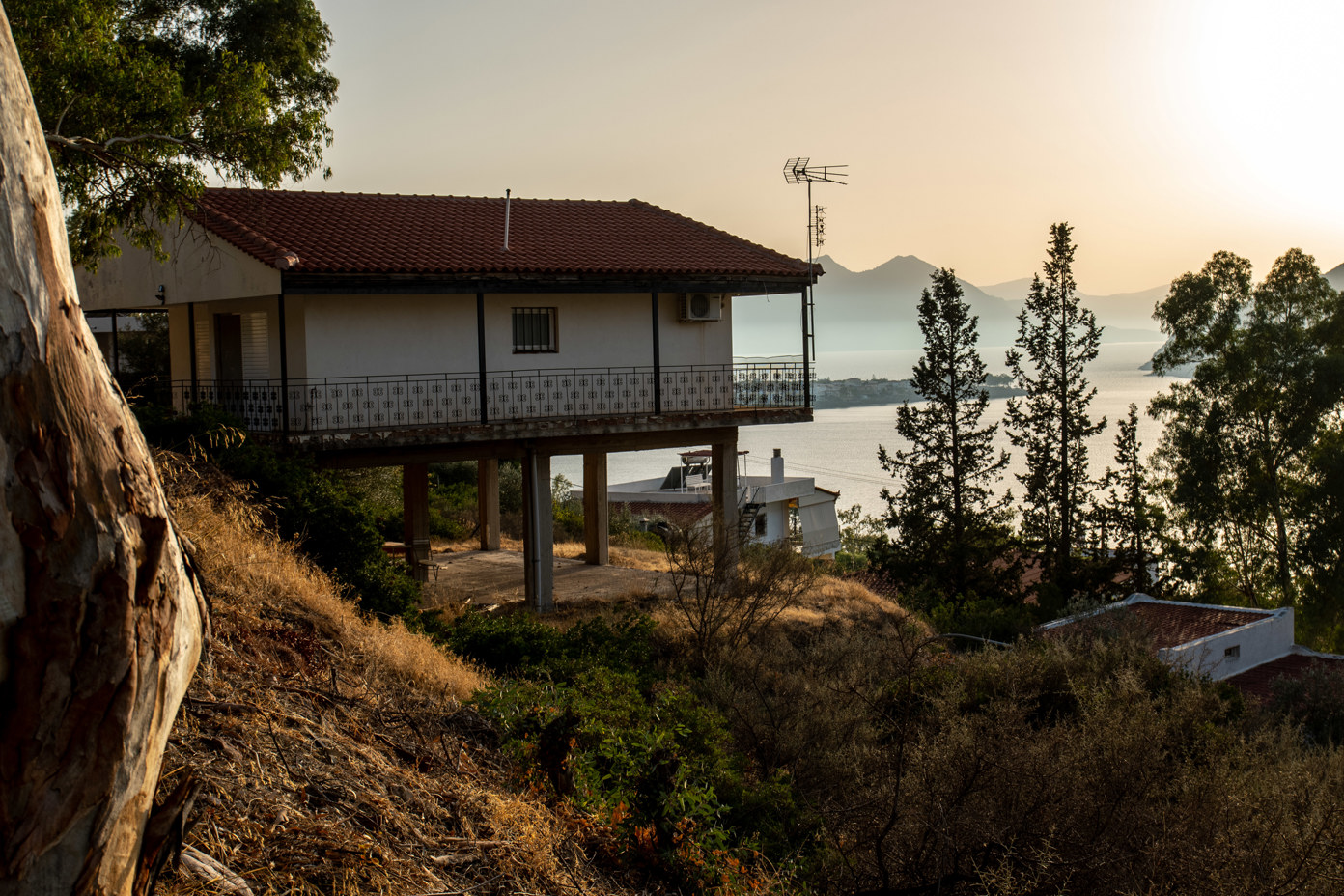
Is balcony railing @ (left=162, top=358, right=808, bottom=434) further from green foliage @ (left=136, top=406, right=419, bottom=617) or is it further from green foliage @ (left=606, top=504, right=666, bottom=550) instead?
green foliage @ (left=606, top=504, right=666, bottom=550)

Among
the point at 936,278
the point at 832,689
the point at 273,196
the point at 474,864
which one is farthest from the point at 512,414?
the point at 936,278

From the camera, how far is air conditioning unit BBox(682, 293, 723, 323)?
20.2 m

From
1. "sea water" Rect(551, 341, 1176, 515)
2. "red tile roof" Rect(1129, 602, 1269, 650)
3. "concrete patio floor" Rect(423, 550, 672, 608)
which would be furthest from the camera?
"sea water" Rect(551, 341, 1176, 515)

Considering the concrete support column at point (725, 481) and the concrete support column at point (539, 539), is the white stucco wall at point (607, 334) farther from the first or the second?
the concrete support column at point (539, 539)

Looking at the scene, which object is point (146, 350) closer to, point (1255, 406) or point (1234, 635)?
point (1234, 635)

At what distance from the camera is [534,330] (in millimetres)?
19172

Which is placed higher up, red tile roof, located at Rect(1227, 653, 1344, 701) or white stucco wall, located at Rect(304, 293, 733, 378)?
white stucco wall, located at Rect(304, 293, 733, 378)

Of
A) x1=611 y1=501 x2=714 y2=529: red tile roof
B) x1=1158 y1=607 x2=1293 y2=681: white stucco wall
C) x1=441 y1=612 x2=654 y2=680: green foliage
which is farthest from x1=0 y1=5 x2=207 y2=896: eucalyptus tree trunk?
x1=611 y1=501 x2=714 y2=529: red tile roof

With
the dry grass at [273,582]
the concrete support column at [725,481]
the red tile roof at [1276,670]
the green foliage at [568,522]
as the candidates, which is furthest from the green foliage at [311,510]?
the red tile roof at [1276,670]

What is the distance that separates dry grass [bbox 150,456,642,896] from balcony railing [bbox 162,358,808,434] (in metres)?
6.59

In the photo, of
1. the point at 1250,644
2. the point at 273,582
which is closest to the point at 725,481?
the point at 273,582

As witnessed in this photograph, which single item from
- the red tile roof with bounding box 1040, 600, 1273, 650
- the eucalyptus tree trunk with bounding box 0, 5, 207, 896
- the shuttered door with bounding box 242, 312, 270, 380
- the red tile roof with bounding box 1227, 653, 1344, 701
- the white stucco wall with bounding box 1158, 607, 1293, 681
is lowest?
the red tile roof with bounding box 1227, 653, 1344, 701

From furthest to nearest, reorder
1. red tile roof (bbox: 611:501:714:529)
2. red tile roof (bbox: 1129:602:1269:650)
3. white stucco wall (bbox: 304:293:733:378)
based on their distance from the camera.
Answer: red tile roof (bbox: 611:501:714:529)
red tile roof (bbox: 1129:602:1269:650)
white stucco wall (bbox: 304:293:733:378)

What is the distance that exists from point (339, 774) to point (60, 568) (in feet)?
11.8
